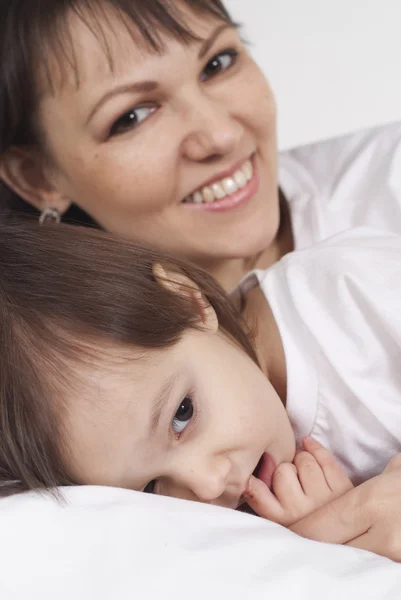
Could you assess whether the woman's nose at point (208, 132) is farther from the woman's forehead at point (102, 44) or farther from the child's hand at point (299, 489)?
the child's hand at point (299, 489)

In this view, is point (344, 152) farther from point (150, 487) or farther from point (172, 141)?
point (150, 487)

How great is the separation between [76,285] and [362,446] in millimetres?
457

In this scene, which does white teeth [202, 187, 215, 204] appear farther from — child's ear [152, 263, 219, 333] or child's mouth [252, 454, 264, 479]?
child's mouth [252, 454, 264, 479]

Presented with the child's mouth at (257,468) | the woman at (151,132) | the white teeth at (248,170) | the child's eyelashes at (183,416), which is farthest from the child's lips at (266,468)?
the white teeth at (248,170)

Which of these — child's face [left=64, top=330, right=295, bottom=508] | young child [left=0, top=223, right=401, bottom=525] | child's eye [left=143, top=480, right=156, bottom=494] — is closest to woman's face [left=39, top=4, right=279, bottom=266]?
young child [left=0, top=223, right=401, bottom=525]

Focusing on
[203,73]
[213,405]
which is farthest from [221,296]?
[203,73]

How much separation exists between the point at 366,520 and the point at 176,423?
256mm

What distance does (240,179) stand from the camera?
1268mm

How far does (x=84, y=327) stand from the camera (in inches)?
34.4

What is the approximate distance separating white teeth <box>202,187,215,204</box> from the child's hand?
1.63 feet

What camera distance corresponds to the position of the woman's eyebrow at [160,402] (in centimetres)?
87

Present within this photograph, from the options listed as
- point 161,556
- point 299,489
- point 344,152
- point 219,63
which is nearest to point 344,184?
point 344,152

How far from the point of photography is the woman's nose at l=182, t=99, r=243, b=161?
3.77 ft

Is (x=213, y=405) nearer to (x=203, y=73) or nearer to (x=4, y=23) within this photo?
(x=203, y=73)
